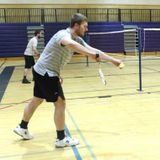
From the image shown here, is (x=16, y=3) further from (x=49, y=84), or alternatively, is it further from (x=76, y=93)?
(x=49, y=84)

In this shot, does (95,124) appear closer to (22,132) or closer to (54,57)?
→ (22,132)

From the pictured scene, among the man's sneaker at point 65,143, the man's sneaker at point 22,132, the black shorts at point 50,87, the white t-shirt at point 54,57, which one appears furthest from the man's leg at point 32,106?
the man's sneaker at point 65,143

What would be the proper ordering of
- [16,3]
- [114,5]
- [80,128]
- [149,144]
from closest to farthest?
1. [149,144]
2. [80,128]
3. [16,3]
4. [114,5]

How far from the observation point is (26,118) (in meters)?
4.98

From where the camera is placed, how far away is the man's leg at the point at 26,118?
15.9 feet

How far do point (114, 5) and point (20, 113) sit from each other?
1684cm

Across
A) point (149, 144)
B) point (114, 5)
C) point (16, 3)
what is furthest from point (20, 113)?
point (114, 5)

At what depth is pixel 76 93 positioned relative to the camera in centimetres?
895

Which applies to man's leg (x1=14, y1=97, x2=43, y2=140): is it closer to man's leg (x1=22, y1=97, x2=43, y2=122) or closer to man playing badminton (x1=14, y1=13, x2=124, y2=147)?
man's leg (x1=22, y1=97, x2=43, y2=122)

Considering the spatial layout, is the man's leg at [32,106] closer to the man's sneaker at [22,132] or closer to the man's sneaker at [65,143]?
the man's sneaker at [22,132]

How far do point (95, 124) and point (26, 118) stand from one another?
1386mm

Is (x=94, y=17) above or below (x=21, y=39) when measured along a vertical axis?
above

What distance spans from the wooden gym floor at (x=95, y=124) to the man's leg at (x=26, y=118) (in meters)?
0.13

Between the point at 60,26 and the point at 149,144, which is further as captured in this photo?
the point at 60,26
